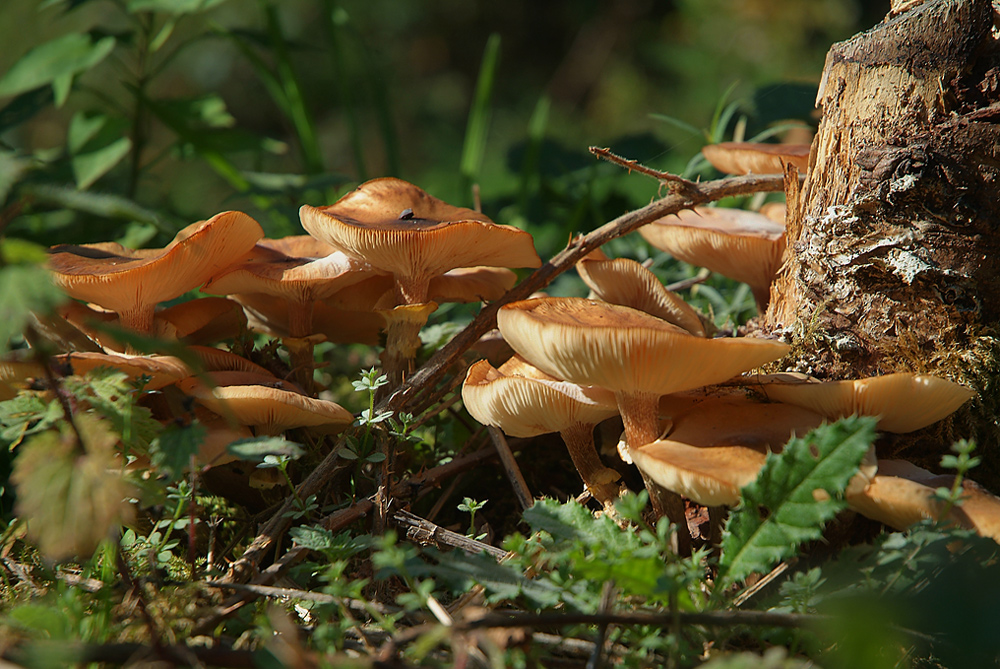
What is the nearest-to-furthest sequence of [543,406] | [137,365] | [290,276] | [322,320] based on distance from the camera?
[137,365]
[543,406]
[290,276]
[322,320]

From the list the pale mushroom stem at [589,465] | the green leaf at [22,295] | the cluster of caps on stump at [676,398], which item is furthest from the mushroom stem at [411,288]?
the green leaf at [22,295]

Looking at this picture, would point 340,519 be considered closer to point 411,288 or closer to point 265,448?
point 265,448

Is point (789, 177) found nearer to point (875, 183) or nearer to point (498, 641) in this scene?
point (875, 183)

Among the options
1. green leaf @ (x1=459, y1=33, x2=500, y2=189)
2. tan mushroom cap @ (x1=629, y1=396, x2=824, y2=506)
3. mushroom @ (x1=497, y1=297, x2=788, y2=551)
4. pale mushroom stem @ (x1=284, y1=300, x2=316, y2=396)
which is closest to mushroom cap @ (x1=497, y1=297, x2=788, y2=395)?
mushroom @ (x1=497, y1=297, x2=788, y2=551)

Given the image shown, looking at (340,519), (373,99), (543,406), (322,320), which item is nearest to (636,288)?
(543,406)

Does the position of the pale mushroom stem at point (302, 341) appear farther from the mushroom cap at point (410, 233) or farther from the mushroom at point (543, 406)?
the mushroom at point (543, 406)

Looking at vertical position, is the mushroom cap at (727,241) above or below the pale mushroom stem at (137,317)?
above

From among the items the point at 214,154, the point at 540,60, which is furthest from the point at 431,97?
the point at 214,154
